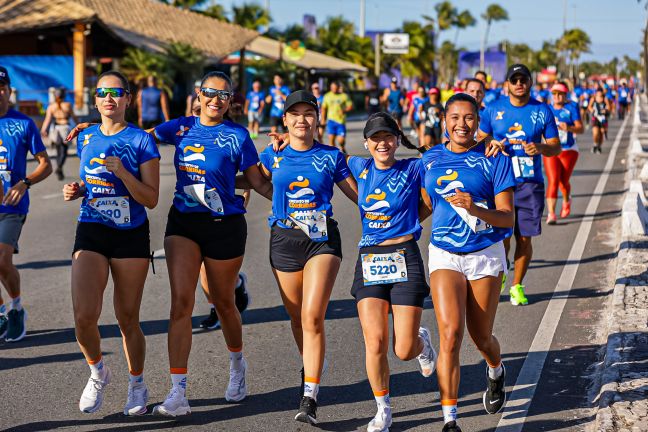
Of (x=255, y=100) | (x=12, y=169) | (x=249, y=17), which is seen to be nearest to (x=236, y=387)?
(x=12, y=169)

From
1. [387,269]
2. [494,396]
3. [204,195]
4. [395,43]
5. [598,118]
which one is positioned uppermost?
[395,43]

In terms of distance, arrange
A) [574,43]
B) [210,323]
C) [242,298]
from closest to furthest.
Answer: [210,323]
[242,298]
[574,43]

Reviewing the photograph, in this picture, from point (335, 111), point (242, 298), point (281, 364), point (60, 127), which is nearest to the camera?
point (281, 364)

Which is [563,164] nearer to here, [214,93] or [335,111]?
[214,93]

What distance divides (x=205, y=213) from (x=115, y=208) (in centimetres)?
53

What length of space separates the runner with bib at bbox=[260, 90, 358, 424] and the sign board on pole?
66005mm

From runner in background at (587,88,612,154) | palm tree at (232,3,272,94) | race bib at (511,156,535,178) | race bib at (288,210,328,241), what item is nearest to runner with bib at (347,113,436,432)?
race bib at (288,210,328,241)

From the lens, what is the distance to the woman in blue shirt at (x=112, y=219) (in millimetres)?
5727

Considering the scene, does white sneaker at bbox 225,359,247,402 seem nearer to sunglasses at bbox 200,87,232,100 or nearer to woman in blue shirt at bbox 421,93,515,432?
woman in blue shirt at bbox 421,93,515,432

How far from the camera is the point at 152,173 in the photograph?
5.79 meters

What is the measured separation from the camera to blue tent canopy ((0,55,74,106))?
3111 centimetres

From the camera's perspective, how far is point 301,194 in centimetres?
587

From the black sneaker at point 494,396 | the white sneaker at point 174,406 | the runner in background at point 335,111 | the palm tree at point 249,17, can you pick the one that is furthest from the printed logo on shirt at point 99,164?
the palm tree at point 249,17

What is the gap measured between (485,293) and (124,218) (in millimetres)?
2058
